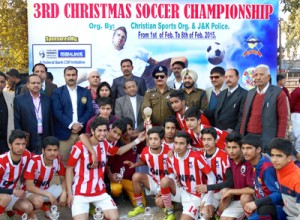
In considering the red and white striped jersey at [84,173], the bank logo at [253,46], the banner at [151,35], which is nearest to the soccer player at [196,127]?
the red and white striped jersey at [84,173]

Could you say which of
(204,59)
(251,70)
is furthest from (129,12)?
(251,70)

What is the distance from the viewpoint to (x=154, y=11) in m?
8.39

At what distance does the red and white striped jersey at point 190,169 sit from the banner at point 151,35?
3.35m

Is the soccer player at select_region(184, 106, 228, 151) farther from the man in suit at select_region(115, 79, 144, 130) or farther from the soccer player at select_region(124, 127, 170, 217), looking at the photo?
the man in suit at select_region(115, 79, 144, 130)

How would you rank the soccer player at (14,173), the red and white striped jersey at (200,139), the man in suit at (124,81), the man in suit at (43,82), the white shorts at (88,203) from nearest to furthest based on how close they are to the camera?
the soccer player at (14,173)
the white shorts at (88,203)
the red and white striped jersey at (200,139)
the man in suit at (43,82)
the man in suit at (124,81)

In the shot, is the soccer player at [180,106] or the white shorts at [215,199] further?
the soccer player at [180,106]

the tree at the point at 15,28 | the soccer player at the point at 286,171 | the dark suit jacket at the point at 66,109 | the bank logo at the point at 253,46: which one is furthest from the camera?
the tree at the point at 15,28

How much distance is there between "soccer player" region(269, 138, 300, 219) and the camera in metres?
4.02

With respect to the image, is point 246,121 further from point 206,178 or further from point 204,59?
point 204,59

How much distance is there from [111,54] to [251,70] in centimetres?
265

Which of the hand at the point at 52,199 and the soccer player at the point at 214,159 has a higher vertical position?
the soccer player at the point at 214,159

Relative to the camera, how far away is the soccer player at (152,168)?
5473 millimetres

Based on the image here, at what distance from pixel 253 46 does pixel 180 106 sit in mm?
3390

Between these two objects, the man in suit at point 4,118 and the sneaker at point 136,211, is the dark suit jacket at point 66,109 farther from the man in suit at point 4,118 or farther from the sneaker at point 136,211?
the sneaker at point 136,211
